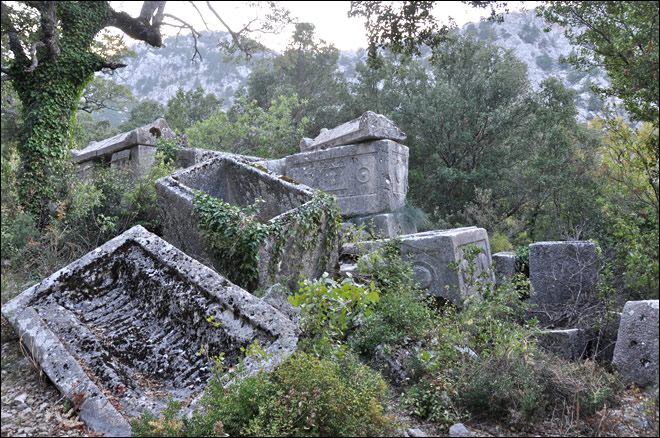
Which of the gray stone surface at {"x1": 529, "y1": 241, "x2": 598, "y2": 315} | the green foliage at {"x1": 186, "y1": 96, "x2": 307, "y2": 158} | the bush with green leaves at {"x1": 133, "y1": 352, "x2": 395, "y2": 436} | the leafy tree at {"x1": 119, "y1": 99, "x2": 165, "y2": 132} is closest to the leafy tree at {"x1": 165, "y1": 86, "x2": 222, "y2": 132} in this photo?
the leafy tree at {"x1": 119, "y1": 99, "x2": 165, "y2": 132}

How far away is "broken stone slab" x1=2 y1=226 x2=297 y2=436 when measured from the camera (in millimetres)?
2922

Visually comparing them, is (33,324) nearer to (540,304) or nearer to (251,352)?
(251,352)

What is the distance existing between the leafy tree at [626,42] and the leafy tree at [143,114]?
21902mm

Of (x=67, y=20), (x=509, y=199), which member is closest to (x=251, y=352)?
(x=67, y=20)

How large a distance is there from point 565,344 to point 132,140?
9.05 metres

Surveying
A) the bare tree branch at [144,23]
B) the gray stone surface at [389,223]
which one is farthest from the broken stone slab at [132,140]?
the gray stone surface at [389,223]

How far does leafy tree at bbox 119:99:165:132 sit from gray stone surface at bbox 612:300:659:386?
22712mm

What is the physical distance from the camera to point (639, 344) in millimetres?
3258

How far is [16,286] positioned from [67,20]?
4.35 meters

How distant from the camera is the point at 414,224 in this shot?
8.86m

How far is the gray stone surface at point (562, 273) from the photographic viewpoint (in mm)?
5086

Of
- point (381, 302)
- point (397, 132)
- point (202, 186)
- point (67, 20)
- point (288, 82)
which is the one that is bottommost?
point (381, 302)

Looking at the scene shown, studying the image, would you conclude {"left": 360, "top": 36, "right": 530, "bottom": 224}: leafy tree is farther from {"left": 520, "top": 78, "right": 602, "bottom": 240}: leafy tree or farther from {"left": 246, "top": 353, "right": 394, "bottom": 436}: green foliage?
{"left": 246, "top": 353, "right": 394, "bottom": 436}: green foliage

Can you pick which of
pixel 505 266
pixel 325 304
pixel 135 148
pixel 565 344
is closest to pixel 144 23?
pixel 135 148
